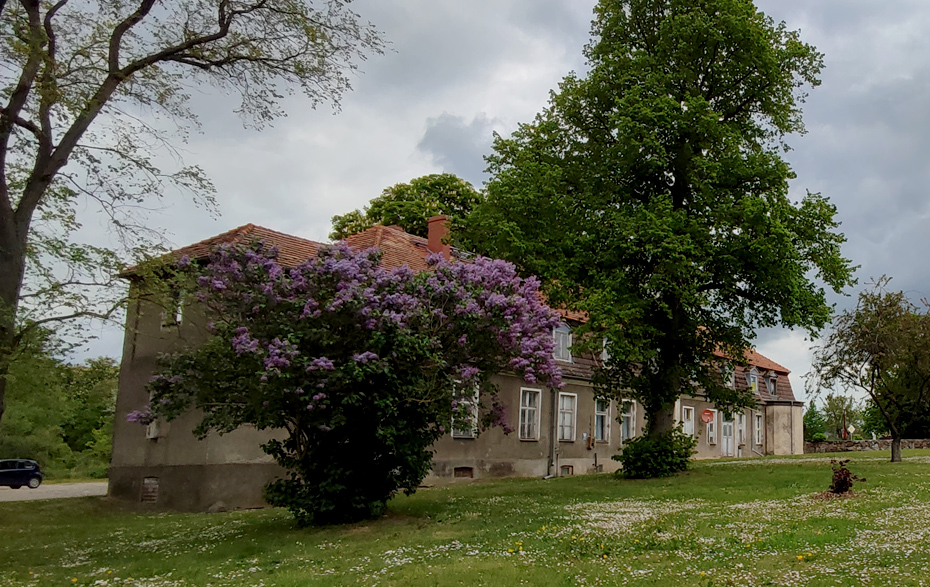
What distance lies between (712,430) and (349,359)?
112ft

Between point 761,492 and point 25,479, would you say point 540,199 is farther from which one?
point 25,479

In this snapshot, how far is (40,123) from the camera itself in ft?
54.0

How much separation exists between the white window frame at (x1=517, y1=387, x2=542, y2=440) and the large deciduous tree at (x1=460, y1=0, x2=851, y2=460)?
18.1 ft

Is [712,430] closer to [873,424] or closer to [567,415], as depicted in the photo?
[567,415]

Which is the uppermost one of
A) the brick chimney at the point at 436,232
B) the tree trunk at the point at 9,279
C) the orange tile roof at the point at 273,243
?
the brick chimney at the point at 436,232

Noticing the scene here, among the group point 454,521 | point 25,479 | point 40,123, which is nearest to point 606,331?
point 454,521

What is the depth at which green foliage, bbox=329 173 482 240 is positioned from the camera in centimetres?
4331

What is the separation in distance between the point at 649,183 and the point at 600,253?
3.47 meters

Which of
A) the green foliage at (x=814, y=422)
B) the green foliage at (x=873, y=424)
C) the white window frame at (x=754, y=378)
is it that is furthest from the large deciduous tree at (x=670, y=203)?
the green foliage at (x=814, y=422)

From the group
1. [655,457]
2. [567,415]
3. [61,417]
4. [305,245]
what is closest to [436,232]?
[305,245]

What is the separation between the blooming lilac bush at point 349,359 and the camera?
14453 mm

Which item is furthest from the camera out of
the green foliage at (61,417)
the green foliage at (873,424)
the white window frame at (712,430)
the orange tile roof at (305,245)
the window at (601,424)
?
the green foliage at (873,424)

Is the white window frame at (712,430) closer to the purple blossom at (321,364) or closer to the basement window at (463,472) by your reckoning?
the basement window at (463,472)

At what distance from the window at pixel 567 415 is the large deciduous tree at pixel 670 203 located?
257 inches
